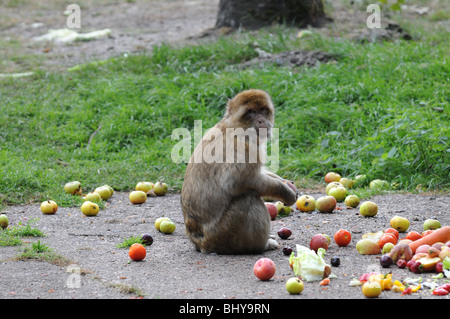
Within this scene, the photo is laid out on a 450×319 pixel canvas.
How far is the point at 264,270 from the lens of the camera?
473cm

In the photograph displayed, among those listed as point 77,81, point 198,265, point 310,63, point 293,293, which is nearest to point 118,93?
point 77,81

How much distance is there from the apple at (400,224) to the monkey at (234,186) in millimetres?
1235

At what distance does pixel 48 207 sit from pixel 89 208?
479 millimetres

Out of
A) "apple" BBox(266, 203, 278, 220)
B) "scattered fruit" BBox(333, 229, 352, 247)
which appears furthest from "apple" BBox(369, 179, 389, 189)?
"scattered fruit" BBox(333, 229, 352, 247)

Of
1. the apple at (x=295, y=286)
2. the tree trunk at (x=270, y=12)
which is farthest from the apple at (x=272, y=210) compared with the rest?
the tree trunk at (x=270, y=12)

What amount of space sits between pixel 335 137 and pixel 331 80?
4.65ft

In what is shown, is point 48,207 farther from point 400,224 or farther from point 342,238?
point 400,224

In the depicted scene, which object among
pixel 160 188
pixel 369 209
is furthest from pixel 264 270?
pixel 160 188

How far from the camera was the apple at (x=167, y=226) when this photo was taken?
6547 mm

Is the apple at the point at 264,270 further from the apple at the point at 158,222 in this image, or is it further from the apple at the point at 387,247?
the apple at the point at 158,222

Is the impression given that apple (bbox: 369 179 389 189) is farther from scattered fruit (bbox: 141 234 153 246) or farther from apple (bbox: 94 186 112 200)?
apple (bbox: 94 186 112 200)

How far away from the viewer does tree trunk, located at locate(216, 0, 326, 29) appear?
42.1ft

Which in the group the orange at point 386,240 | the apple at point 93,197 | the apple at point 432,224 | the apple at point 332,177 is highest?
the orange at point 386,240

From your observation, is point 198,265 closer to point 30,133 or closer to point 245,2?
point 30,133
